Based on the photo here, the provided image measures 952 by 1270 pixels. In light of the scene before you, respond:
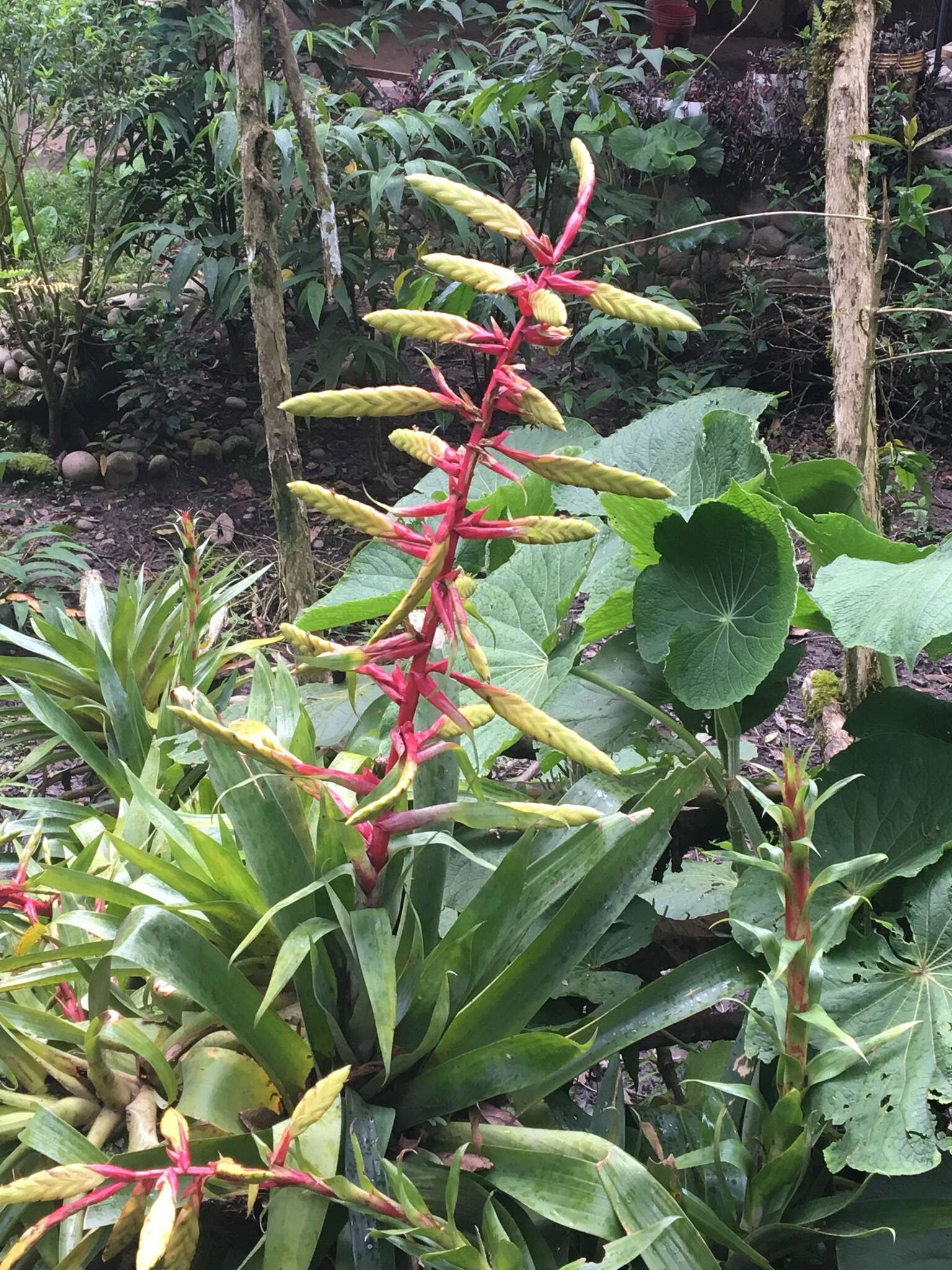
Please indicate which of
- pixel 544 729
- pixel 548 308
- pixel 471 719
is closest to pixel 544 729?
pixel 544 729

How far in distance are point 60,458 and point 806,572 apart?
3.07 metres

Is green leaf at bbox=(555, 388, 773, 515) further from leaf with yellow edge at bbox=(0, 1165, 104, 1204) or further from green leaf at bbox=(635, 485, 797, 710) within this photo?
leaf with yellow edge at bbox=(0, 1165, 104, 1204)

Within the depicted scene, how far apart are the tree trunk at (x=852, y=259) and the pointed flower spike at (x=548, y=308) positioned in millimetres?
925

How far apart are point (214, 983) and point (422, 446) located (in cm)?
44

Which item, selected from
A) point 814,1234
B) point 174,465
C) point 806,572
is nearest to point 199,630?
point 814,1234

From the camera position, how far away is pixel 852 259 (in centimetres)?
137

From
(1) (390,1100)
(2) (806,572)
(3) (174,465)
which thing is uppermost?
(1) (390,1100)

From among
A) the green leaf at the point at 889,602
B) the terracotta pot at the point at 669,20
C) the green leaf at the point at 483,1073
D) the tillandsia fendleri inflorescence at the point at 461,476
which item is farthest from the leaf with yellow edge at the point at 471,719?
the terracotta pot at the point at 669,20

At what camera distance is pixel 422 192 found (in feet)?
1.70

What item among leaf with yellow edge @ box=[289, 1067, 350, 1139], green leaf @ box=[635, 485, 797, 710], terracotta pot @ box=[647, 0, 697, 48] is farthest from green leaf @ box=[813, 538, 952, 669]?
terracotta pot @ box=[647, 0, 697, 48]

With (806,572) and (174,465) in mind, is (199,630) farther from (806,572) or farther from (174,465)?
(174,465)

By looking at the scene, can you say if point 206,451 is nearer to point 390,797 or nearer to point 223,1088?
point 223,1088

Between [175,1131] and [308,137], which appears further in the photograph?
[308,137]

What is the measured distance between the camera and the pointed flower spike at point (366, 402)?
51 cm
